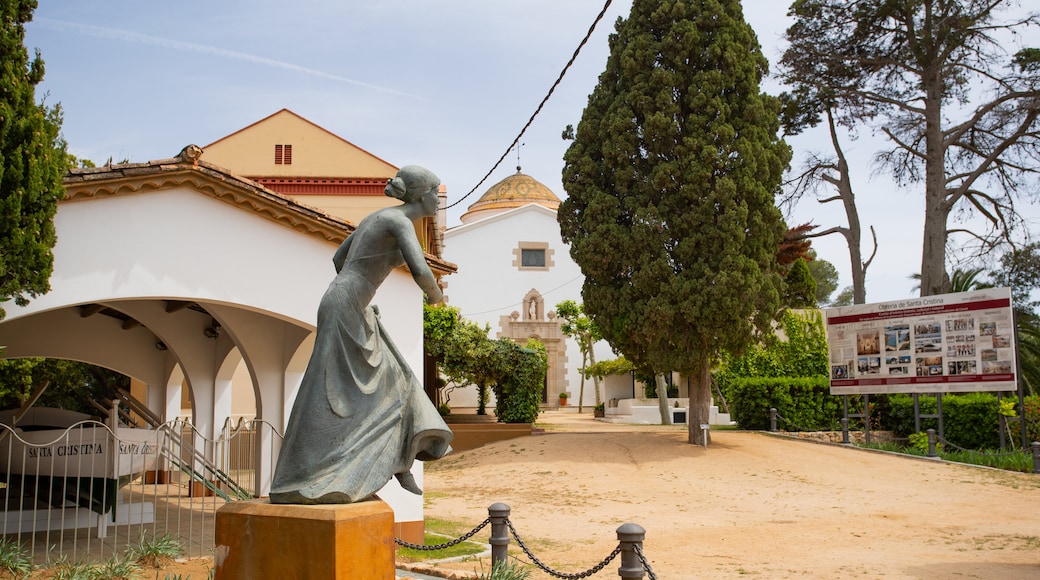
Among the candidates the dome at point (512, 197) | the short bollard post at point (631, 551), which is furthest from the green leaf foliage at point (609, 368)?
the short bollard post at point (631, 551)

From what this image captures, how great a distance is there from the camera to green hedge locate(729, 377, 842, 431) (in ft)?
67.3

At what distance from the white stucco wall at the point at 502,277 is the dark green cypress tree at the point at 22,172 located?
32.0m

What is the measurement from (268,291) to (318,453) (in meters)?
5.30

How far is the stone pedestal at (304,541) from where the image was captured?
4.08 m

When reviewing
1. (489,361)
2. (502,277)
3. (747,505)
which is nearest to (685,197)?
(489,361)

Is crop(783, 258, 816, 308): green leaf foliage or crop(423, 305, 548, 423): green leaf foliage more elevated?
crop(783, 258, 816, 308): green leaf foliage

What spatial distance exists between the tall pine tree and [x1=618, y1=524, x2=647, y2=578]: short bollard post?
11.5 meters

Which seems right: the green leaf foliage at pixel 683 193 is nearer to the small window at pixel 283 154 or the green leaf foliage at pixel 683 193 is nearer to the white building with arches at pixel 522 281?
the small window at pixel 283 154

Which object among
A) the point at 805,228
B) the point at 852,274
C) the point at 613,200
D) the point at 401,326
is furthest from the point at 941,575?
the point at 805,228

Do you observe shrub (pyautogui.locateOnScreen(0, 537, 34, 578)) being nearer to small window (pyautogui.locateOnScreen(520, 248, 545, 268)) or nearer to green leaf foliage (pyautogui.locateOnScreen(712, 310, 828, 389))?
green leaf foliage (pyautogui.locateOnScreen(712, 310, 828, 389))

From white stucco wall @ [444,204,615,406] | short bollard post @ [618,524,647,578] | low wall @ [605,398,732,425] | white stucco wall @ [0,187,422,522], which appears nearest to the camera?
short bollard post @ [618,524,647,578]

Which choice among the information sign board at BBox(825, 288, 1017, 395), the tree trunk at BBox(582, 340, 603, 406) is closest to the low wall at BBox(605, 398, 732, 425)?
the tree trunk at BBox(582, 340, 603, 406)

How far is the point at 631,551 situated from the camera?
5.75 metres

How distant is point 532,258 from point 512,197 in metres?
4.33
